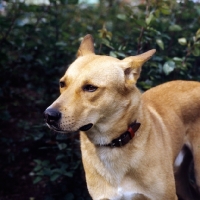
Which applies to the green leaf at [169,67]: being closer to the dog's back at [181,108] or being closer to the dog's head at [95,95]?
the dog's back at [181,108]

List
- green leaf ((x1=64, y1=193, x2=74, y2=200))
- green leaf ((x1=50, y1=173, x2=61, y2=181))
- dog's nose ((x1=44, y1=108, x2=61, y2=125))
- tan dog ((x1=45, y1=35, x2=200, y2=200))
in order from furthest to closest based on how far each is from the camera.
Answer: green leaf ((x1=64, y1=193, x2=74, y2=200))
green leaf ((x1=50, y1=173, x2=61, y2=181))
tan dog ((x1=45, y1=35, x2=200, y2=200))
dog's nose ((x1=44, y1=108, x2=61, y2=125))

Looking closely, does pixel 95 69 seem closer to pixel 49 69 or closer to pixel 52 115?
pixel 52 115

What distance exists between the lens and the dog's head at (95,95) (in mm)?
3467

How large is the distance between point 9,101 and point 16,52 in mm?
580

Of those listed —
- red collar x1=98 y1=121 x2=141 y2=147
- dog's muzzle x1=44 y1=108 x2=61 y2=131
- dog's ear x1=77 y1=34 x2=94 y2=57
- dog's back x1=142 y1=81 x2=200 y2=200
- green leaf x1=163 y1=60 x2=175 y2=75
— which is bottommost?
dog's back x1=142 y1=81 x2=200 y2=200

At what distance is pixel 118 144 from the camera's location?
389cm

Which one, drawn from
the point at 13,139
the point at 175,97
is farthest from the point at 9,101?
the point at 175,97

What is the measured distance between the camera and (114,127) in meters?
3.81

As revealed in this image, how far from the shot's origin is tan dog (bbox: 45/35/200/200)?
3.57 m

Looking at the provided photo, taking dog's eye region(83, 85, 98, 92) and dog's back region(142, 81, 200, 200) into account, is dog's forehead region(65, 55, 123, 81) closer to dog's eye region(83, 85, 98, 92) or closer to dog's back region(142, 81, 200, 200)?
dog's eye region(83, 85, 98, 92)

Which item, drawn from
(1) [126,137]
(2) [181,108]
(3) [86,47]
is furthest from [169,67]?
(1) [126,137]

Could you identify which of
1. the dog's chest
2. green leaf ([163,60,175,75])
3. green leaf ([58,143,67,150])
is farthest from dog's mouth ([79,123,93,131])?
green leaf ([163,60,175,75])

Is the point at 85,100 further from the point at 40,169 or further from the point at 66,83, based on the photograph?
the point at 40,169

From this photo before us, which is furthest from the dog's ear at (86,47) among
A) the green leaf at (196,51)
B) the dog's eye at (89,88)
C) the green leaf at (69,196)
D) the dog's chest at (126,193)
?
the green leaf at (69,196)
